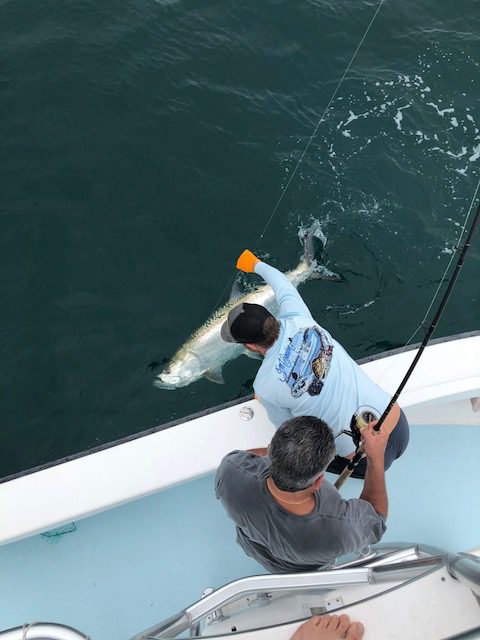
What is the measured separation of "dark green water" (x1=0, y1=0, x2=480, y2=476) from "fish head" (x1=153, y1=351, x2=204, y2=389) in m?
0.18

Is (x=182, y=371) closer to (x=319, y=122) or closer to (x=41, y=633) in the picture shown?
(x=41, y=633)

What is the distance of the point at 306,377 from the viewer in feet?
9.30

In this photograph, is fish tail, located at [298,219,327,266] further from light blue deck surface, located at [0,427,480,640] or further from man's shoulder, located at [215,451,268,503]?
man's shoulder, located at [215,451,268,503]

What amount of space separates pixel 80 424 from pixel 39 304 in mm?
1319

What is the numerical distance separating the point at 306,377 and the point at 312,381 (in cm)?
4

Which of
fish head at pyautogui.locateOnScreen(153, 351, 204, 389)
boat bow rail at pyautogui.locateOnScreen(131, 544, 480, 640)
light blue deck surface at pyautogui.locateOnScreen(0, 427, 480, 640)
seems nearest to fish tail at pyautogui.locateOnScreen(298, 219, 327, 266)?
fish head at pyautogui.locateOnScreen(153, 351, 204, 389)

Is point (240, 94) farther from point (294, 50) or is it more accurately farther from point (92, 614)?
point (92, 614)

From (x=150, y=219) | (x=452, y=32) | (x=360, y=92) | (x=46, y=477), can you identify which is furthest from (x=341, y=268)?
(x=452, y=32)

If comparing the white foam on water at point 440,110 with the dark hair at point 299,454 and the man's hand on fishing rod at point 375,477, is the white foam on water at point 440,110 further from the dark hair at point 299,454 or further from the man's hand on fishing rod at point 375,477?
the dark hair at point 299,454

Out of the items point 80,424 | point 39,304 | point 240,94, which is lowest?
point 80,424

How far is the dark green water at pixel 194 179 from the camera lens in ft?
17.6

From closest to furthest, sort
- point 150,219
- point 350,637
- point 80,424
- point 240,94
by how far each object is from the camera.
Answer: point 350,637
point 80,424
point 150,219
point 240,94

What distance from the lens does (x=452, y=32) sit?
26.0 ft

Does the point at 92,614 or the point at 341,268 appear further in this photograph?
the point at 341,268
